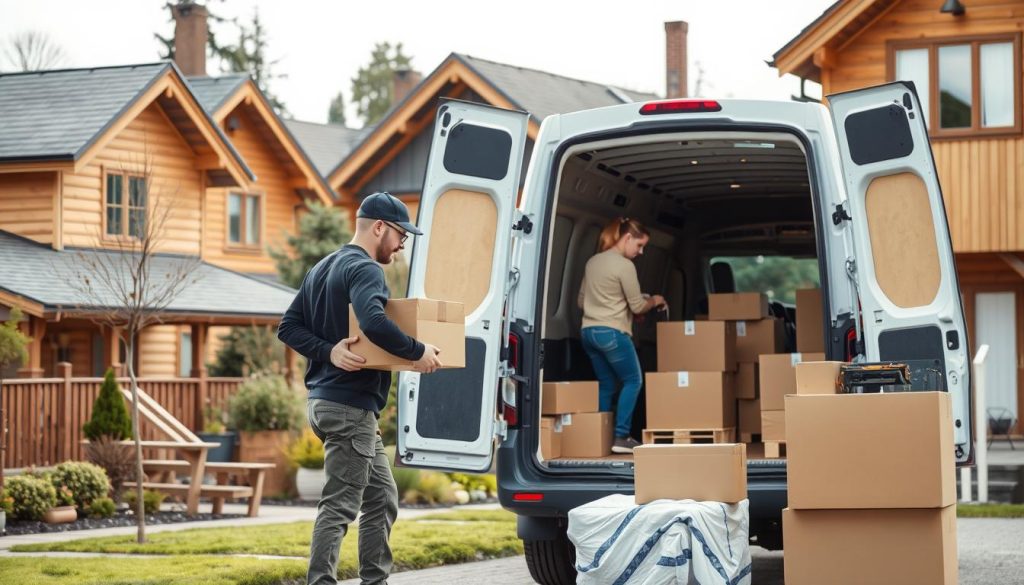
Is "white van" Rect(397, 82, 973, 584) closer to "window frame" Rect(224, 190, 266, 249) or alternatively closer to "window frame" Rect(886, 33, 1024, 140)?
"window frame" Rect(886, 33, 1024, 140)

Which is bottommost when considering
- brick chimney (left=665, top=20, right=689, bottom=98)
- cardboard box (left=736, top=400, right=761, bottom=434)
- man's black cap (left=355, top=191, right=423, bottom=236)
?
cardboard box (left=736, top=400, right=761, bottom=434)

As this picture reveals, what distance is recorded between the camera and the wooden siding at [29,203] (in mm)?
22438

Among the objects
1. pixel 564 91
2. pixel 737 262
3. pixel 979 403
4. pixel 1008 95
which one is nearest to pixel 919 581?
pixel 979 403

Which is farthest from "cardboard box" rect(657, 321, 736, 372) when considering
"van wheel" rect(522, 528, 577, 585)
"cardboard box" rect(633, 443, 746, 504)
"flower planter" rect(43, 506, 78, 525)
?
"flower planter" rect(43, 506, 78, 525)

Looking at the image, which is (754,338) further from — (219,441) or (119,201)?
(119,201)

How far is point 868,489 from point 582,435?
263cm

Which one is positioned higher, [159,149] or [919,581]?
[159,149]

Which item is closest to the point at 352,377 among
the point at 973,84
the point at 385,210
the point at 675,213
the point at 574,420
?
the point at 385,210

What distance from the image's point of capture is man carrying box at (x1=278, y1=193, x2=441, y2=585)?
6746 mm

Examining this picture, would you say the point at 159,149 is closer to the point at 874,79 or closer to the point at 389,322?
the point at 874,79

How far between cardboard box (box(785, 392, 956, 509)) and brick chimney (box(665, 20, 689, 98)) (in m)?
27.9

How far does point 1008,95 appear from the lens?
19.6 m

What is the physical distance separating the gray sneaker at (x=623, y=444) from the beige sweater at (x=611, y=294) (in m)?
0.68

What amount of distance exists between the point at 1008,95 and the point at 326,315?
14737 mm
